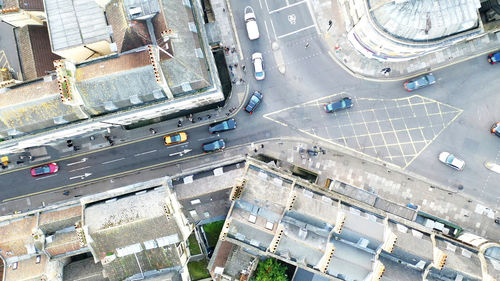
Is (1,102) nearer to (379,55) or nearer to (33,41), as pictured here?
(33,41)

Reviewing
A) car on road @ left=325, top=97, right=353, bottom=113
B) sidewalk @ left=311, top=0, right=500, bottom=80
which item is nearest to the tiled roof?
sidewalk @ left=311, top=0, right=500, bottom=80

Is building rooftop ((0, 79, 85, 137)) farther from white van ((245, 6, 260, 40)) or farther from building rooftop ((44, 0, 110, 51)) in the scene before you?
white van ((245, 6, 260, 40))

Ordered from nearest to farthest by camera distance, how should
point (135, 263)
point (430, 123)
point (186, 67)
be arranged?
point (186, 67) < point (135, 263) < point (430, 123)

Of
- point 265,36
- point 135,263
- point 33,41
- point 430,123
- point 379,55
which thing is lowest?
point 135,263

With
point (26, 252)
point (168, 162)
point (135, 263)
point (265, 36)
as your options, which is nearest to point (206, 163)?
point (168, 162)

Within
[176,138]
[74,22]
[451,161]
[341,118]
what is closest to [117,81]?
[74,22]

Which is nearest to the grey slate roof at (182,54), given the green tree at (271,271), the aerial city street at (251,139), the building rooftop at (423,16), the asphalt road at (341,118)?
the aerial city street at (251,139)

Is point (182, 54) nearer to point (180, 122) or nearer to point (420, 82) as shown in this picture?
point (180, 122)
